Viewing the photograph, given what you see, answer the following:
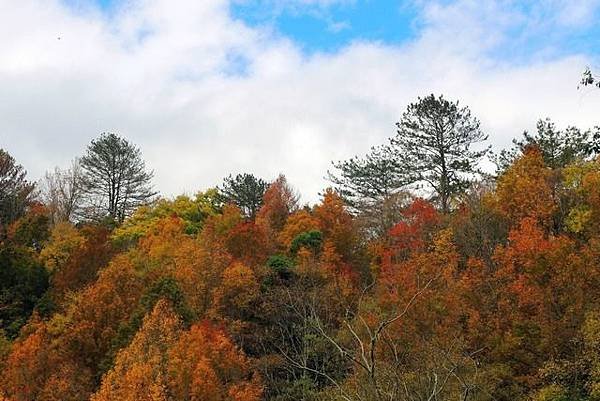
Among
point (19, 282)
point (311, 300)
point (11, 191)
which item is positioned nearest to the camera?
point (311, 300)

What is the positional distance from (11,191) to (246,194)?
20.3m

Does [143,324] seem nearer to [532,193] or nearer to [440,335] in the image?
[440,335]

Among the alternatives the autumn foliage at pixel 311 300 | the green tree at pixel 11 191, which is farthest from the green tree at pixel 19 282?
the green tree at pixel 11 191

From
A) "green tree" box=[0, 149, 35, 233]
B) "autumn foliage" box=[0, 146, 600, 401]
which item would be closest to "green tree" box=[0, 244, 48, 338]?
"autumn foliage" box=[0, 146, 600, 401]

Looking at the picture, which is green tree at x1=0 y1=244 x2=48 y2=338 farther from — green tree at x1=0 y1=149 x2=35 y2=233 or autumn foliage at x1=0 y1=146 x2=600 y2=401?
green tree at x1=0 y1=149 x2=35 y2=233

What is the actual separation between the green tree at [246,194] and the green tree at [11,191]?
1705cm

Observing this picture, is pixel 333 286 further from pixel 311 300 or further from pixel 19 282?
pixel 19 282

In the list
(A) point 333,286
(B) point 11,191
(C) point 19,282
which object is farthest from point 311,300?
(B) point 11,191

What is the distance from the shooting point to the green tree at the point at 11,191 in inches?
1929

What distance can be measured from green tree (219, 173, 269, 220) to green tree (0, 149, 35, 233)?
17052 millimetres

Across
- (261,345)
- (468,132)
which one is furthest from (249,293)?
(468,132)

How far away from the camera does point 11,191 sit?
49.8 meters

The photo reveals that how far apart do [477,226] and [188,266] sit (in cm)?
1667

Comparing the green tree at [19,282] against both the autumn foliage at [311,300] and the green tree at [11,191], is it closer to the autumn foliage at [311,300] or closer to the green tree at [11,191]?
the autumn foliage at [311,300]
